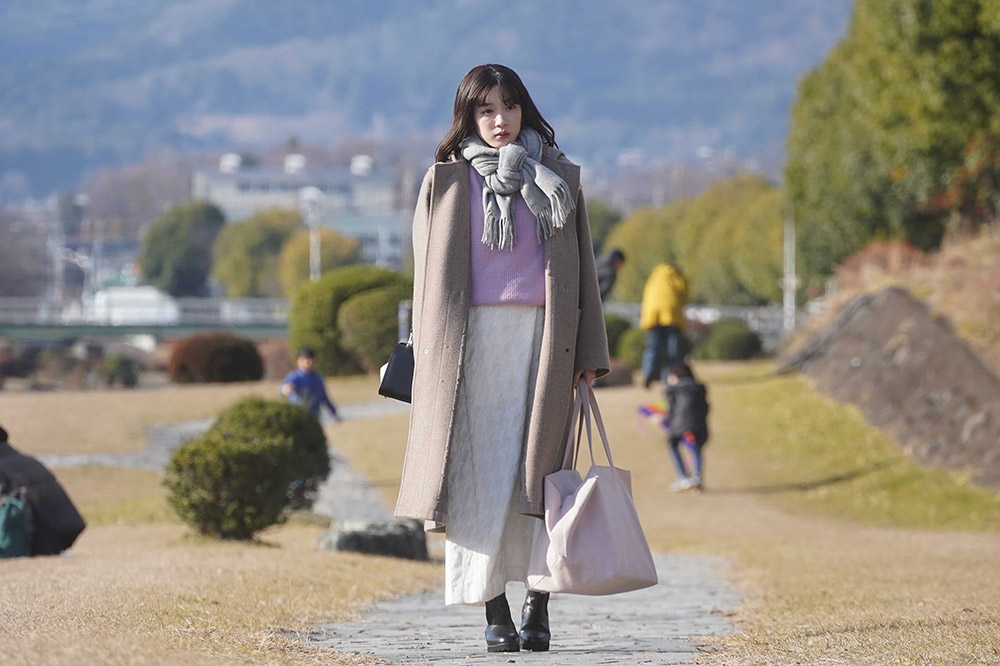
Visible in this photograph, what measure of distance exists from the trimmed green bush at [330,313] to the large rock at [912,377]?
10996 mm

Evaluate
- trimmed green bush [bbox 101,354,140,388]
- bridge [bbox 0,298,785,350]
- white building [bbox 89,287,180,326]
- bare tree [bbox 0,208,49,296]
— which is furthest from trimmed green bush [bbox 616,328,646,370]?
bare tree [bbox 0,208,49,296]

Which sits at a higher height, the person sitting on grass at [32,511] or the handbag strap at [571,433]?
the handbag strap at [571,433]

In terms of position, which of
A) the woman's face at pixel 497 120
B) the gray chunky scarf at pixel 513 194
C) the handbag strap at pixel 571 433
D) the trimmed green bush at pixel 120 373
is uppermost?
the woman's face at pixel 497 120

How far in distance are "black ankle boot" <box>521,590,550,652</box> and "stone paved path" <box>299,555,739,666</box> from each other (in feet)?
0.25

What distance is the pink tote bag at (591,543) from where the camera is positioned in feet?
18.2

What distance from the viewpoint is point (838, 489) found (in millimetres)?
18359

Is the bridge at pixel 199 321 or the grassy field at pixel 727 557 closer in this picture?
the grassy field at pixel 727 557

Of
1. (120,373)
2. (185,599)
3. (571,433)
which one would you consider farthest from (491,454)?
(120,373)

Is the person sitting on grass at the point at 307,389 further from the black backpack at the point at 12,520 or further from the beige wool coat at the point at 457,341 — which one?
the beige wool coat at the point at 457,341

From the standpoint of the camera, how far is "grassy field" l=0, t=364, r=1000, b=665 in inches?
218

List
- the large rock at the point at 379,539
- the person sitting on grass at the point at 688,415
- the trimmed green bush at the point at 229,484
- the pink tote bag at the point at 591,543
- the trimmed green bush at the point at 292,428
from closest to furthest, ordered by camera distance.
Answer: the pink tote bag at the point at 591,543
the trimmed green bush at the point at 229,484
the large rock at the point at 379,539
the trimmed green bush at the point at 292,428
the person sitting on grass at the point at 688,415

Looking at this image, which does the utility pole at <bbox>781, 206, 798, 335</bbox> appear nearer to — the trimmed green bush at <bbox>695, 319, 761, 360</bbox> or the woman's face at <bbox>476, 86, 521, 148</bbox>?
the trimmed green bush at <bbox>695, 319, 761, 360</bbox>

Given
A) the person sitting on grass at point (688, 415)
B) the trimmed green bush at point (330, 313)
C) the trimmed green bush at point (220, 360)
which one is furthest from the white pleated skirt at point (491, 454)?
the trimmed green bush at point (220, 360)

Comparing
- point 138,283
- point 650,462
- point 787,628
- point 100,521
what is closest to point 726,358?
point 650,462
